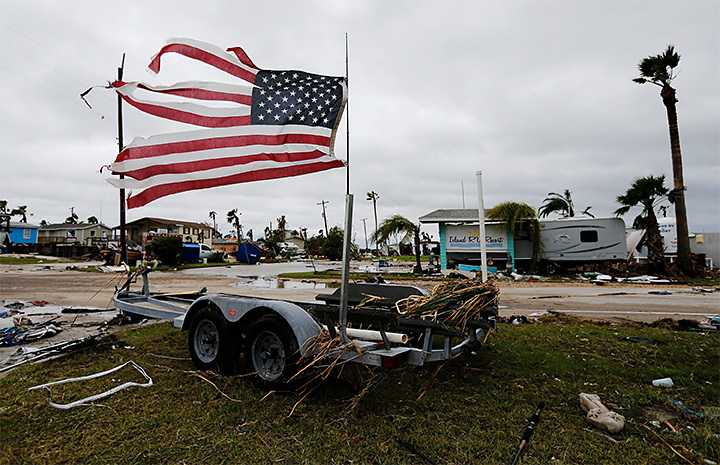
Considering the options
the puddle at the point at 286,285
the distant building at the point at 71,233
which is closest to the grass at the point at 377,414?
the puddle at the point at 286,285

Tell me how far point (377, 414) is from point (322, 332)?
0.88 metres

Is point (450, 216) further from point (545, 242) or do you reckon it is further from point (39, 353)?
point (39, 353)

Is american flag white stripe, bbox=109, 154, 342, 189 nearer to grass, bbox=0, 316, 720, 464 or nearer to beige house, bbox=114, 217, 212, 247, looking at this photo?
grass, bbox=0, 316, 720, 464

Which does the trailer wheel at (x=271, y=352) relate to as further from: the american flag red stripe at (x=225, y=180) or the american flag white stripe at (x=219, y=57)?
the american flag white stripe at (x=219, y=57)

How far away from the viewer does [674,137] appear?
21.7 metres

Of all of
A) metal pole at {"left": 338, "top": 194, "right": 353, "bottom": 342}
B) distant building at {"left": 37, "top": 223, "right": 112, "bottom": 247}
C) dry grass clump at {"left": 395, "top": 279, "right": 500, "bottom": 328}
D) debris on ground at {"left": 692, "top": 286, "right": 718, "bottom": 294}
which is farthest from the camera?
distant building at {"left": 37, "top": 223, "right": 112, "bottom": 247}

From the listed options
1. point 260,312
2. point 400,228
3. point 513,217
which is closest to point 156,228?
point 400,228

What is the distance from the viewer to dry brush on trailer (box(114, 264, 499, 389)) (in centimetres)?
→ 352

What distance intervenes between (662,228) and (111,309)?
3890 centimetres

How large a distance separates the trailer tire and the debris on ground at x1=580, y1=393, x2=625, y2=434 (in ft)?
11.5

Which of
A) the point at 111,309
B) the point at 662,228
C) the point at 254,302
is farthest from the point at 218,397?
the point at 662,228

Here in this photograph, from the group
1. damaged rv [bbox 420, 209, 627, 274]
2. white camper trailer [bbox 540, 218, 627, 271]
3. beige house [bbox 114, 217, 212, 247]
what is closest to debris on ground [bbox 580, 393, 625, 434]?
damaged rv [bbox 420, 209, 627, 274]

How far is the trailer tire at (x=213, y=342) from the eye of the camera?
4.38 metres

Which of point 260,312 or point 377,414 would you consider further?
point 260,312
